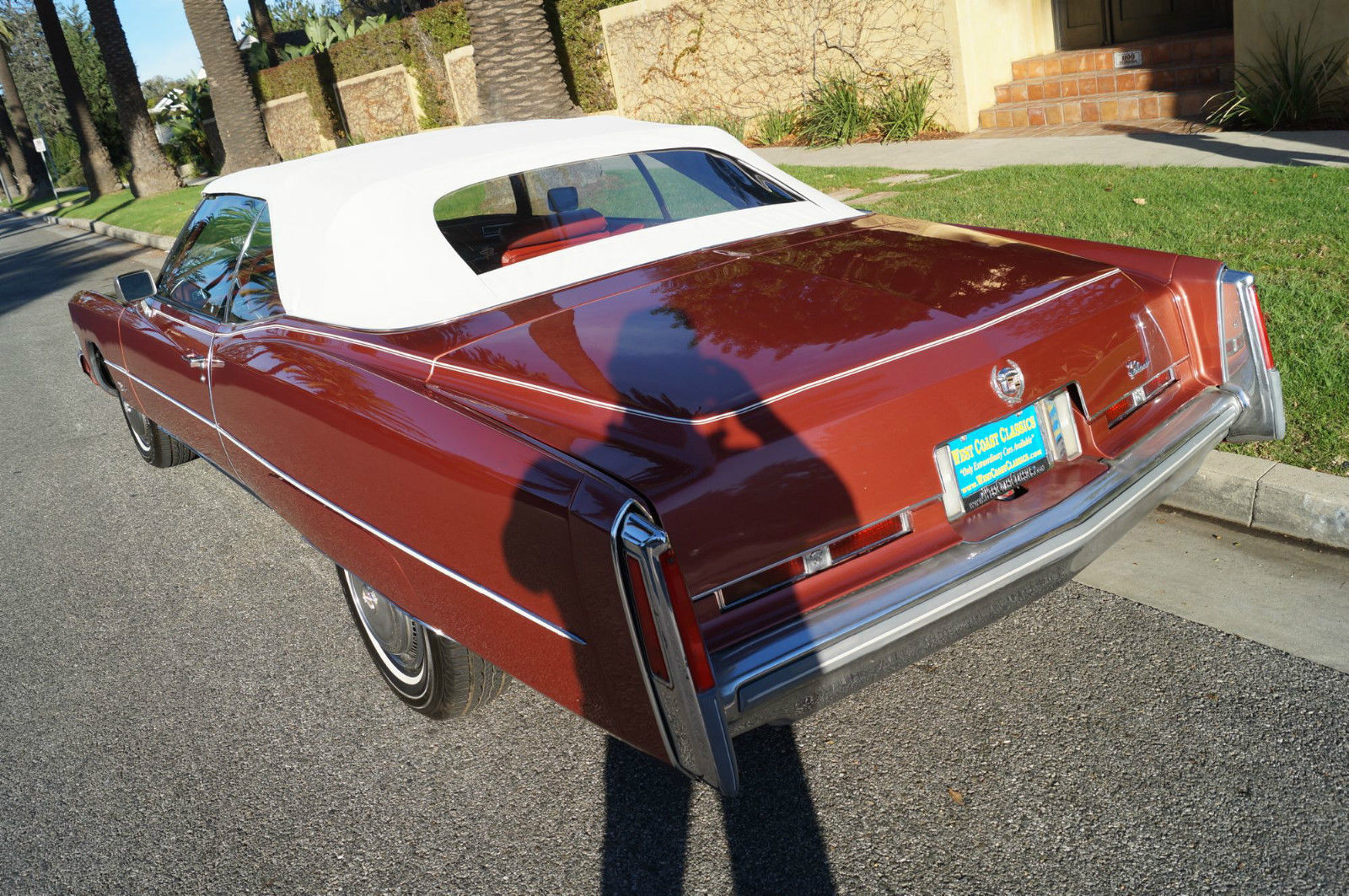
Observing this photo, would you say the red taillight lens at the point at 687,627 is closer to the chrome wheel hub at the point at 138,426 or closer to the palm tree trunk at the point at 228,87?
the chrome wheel hub at the point at 138,426

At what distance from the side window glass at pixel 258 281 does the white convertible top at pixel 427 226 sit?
7 centimetres

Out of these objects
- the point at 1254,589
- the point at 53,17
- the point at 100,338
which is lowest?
the point at 1254,589

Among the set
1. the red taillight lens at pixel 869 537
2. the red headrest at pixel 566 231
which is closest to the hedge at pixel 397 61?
the red headrest at pixel 566 231

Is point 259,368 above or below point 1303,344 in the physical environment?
above

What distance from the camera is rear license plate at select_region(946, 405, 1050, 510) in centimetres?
257

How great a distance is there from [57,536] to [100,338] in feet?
3.21

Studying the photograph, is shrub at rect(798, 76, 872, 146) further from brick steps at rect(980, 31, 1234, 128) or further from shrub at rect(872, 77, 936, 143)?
brick steps at rect(980, 31, 1234, 128)

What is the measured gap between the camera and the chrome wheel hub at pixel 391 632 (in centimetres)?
320

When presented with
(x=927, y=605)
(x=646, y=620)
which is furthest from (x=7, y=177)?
(x=927, y=605)

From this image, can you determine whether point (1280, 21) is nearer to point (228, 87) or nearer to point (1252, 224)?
point (1252, 224)

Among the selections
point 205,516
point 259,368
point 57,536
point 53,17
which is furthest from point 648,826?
point 53,17

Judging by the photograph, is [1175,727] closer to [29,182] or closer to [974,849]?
[974,849]

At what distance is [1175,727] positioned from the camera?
2779mm

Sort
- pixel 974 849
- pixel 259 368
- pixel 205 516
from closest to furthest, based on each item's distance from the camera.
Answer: pixel 974 849 → pixel 259 368 → pixel 205 516
